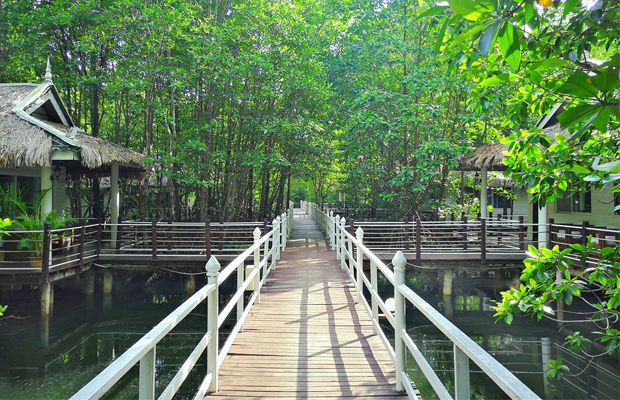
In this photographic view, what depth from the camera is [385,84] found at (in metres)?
14.5

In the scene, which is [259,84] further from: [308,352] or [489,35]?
[489,35]

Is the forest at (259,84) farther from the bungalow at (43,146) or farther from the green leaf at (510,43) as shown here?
the green leaf at (510,43)

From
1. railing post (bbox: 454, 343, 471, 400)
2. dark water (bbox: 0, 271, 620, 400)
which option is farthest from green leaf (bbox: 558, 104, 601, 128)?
dark water (bbox: 0, 271, 620, 400)

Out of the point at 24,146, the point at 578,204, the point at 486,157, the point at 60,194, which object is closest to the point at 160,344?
the point at 24,146

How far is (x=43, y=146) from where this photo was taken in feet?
29.6

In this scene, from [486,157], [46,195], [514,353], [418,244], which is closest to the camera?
[514,353]

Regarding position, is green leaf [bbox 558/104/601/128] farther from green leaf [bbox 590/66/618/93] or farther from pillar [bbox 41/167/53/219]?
pillar [bbox 41/167/53/219]

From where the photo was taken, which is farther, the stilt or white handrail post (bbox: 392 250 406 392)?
the stilt

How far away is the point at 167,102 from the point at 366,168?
7.10 m

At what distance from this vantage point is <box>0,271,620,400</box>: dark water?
22.0 feet

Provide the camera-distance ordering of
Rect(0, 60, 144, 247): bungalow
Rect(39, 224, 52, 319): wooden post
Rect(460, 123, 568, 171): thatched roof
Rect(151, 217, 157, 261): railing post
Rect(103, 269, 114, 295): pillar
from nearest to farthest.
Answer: Rect(39, 224, 52, 319): wooden post
Rect(0, 60, 144, 247): bungalow
Rect(151, 217, 157, 261): railing post
Rect(103, 269, 114, 295): pillar
Rect(460, 123, 568, 171): thatched roof

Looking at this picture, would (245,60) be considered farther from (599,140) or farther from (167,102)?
(599,140)

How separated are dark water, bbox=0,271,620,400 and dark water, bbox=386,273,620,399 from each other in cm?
2

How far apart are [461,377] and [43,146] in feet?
32.6
